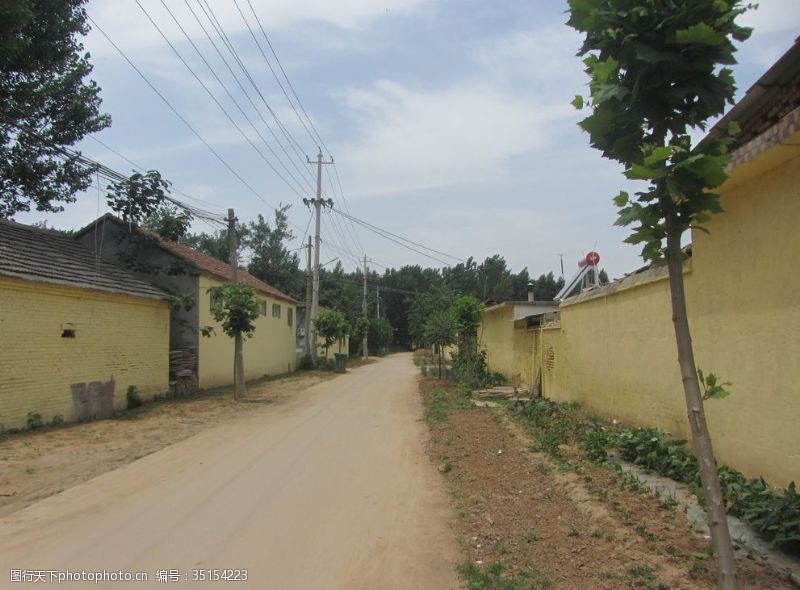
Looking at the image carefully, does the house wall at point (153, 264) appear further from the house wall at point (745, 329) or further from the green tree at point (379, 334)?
the green tree at point (379, 334)

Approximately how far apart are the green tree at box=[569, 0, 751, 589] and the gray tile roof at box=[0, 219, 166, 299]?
467 inches

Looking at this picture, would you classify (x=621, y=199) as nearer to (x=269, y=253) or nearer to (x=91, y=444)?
(x=91, y=444)

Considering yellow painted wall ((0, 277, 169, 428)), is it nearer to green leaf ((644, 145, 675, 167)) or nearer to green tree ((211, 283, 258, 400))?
green tree ((211, 283, 258, 400))

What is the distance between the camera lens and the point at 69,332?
13.4 m

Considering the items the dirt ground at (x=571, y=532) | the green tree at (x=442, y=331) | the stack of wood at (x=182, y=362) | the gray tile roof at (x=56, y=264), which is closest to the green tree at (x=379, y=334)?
the green tree at (x=442, y=331)

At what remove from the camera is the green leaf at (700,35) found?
2904 mm

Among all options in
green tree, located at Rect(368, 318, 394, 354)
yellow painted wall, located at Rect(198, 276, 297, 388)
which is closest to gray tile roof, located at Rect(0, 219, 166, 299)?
yellow painted wall, located at Rect(198, 276, 297, 388)

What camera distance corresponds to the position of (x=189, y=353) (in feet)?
65.3

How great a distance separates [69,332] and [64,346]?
44 centimetres

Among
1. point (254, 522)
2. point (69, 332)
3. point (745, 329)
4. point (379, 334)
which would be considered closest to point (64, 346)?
point (69, 332)

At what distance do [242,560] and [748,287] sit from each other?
5498 mm

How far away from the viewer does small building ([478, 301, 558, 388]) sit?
1902 cm

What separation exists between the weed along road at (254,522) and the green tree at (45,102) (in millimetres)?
12730

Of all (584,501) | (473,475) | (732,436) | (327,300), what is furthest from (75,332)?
(327,300)
